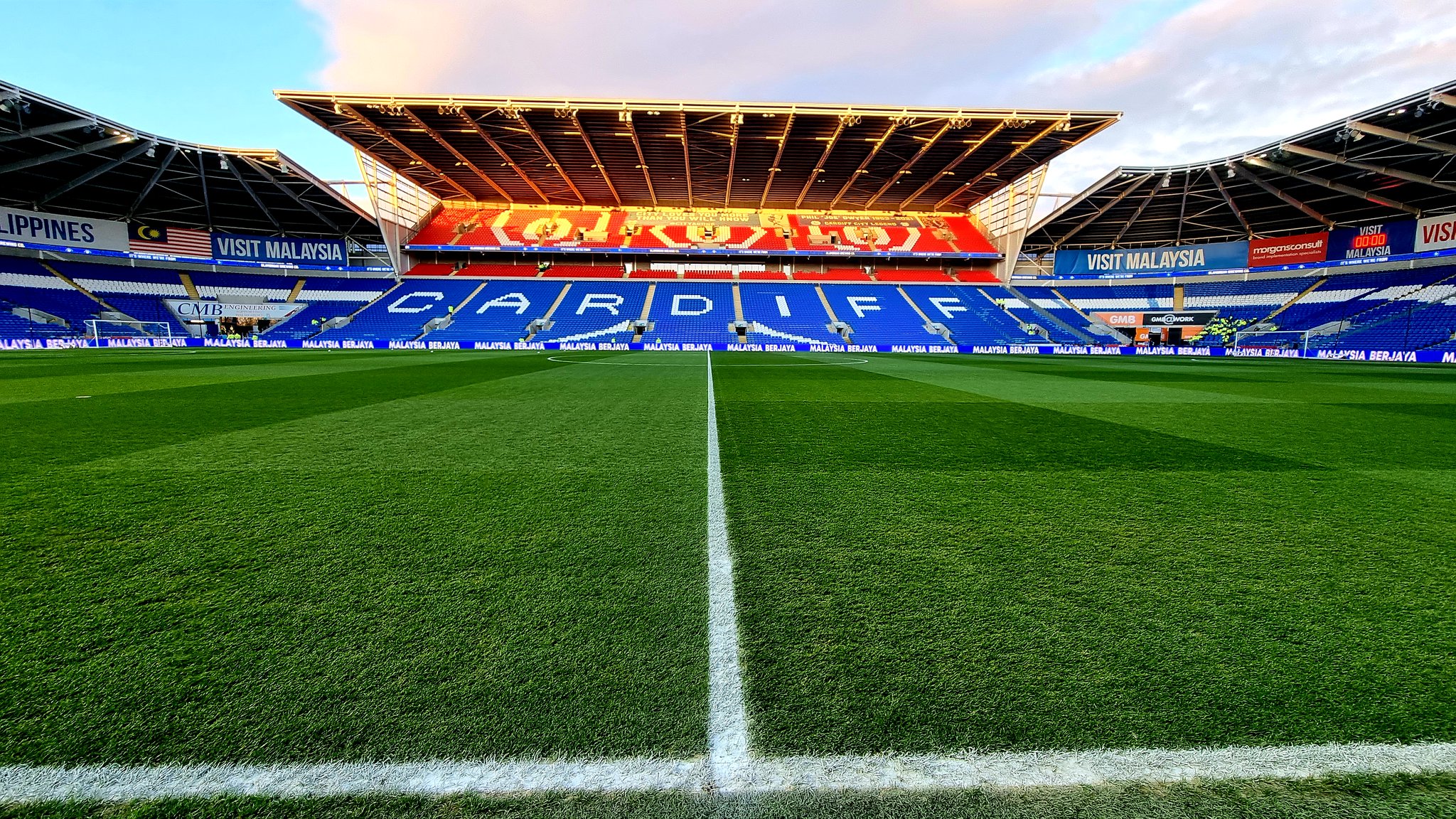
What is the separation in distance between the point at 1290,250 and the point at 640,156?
39340 mm

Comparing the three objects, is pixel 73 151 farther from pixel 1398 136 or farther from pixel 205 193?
pixel 1398 136

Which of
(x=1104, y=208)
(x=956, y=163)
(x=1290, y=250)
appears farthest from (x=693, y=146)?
(x=1290, y=250)

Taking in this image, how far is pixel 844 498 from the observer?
3.46 meters

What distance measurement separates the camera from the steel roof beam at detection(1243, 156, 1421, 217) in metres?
28.9

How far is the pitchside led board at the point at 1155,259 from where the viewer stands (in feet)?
126

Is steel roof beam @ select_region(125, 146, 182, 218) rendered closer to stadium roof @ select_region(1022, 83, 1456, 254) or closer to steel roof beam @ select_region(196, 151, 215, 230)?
steel roof beam @ select_region(196, 151, 215, 230)

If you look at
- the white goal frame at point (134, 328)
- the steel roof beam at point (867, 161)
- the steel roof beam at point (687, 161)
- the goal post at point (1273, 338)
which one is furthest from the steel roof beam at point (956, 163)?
the white goal frame at point (134, 328)

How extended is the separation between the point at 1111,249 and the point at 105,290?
207 ft

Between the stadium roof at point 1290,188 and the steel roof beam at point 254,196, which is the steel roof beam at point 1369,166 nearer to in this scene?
the stadium roof at point 1290,188

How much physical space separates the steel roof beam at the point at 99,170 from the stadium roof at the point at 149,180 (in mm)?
51

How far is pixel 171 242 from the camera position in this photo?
36.4 meters

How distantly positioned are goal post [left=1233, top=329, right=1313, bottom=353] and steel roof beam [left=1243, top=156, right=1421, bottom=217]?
6825mm

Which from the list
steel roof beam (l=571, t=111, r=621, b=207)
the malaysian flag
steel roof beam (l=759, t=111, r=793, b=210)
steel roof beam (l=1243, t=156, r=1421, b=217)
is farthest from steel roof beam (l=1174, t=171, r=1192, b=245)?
the malaysian flag

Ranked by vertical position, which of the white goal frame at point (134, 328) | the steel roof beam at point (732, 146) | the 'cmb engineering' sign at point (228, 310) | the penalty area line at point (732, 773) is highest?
the steel roof beam at point (732, 146)
